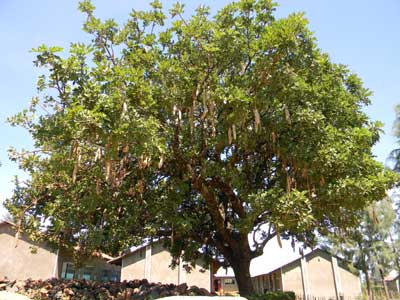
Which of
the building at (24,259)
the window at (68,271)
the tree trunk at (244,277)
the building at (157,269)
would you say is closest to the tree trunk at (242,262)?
the tree trunk at (244,277)

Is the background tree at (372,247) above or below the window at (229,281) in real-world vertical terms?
above

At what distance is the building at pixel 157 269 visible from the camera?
3247 centimetres

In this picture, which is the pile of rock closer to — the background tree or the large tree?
the large tree

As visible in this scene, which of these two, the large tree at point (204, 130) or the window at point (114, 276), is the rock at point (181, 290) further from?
the window at point (114, 276)

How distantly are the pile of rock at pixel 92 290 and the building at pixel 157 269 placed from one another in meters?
12.5

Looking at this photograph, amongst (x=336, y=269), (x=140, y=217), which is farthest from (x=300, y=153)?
(x=336, y=269)

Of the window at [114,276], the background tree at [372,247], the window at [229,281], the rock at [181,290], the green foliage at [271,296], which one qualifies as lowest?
the green foliage at [271,296]

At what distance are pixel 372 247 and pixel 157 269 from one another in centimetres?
2159

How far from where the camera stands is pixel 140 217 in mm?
16766

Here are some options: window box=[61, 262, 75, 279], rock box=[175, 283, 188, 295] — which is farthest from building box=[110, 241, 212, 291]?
rock box=[175, 283, 188, 295]

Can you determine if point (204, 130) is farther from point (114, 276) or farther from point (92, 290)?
point (114, 276)

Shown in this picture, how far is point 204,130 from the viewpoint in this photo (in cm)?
1488

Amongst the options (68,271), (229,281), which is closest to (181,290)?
(68,271)

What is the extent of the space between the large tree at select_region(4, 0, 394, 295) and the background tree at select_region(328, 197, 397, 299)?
2137 centimetres
